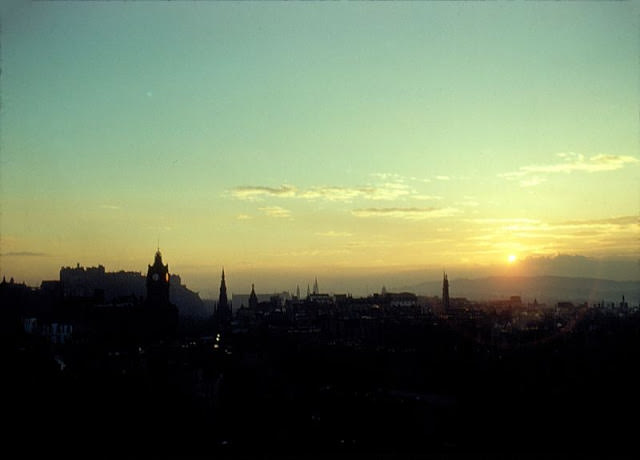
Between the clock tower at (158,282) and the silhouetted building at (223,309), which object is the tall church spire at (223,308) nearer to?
the silhouetted building at (223,309)

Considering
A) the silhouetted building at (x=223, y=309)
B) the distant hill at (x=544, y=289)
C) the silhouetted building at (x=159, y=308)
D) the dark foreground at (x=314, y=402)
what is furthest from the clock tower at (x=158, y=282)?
the distant hill at (x=544, y=289)

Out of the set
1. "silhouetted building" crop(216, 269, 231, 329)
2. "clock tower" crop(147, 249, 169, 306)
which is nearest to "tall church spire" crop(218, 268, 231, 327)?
"silhouetted building" crop(216, 269, 231, 329)

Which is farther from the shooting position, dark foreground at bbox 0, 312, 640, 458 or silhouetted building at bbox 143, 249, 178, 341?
silhouetted building at bbox 143, 249, 178, 341

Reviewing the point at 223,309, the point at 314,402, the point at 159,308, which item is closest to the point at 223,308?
the point at 223,309

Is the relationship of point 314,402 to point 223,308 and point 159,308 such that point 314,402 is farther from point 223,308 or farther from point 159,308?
point 223,308

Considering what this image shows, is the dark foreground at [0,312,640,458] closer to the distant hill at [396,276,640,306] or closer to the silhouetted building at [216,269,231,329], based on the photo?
the silhouetted building at [216,269,231,329]

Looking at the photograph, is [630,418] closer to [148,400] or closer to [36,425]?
[148,400]
